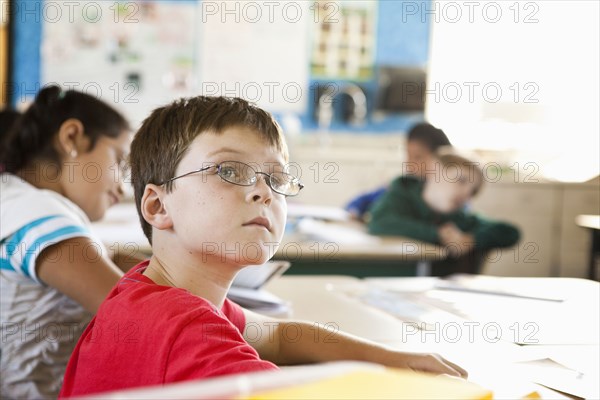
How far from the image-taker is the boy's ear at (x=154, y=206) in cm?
107

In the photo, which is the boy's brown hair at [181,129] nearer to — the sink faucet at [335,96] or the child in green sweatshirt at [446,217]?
the child in green sweatshirt at [446,217]

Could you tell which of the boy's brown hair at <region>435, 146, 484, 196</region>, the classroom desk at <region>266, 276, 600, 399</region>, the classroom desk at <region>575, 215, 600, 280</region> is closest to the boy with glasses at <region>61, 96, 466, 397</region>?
the classroom desk at <region>266, 276, 600, 399</region>

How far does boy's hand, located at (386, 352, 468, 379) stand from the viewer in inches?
41.9

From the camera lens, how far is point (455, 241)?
3307 millimetres

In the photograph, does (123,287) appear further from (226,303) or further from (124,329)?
(226,303)

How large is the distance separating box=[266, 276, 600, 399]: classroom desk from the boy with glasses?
12 cm

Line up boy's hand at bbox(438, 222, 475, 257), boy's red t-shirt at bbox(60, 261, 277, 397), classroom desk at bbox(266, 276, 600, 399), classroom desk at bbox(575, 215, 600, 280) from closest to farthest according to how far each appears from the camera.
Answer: boy's red t-shirt at bbox(60, 261, 277, 397), classroom desk at bbox(266, 276, 600, 399), boy's hand at bbox(438, 222, 475, 257), classroom desk at bbox(575, 215, 600, 280)

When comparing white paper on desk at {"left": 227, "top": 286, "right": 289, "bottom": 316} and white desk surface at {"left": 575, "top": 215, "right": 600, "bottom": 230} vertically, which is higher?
white paper on desk at {"left": 227, "top": 286, "right": 289, "bottom": 316}

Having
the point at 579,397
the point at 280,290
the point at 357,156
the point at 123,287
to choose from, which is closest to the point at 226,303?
the point at 123,287

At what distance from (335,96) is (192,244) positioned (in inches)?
235

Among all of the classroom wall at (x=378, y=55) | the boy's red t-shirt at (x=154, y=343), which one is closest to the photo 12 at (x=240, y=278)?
the boy's red t-shirt at (x=154, y=343)

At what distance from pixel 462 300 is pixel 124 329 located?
1094mm

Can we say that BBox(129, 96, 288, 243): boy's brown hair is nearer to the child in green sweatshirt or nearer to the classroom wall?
the child in green sweatshirt

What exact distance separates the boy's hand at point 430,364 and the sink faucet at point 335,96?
5.69 metres
